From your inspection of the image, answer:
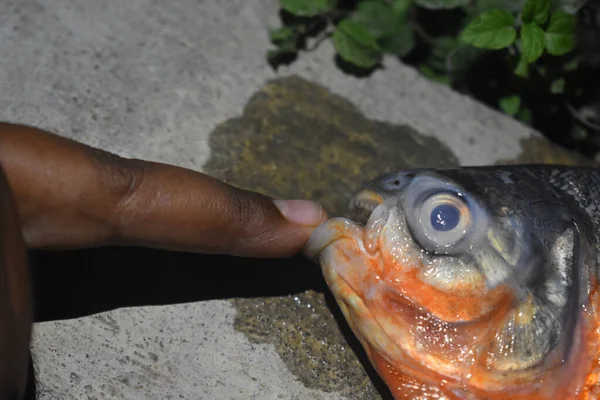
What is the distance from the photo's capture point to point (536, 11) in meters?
3.51

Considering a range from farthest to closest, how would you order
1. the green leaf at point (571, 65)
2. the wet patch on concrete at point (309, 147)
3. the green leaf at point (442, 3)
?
the green leaf at point (571, 65) < the green leaf at point (442, 3) < the wet patch on concrete at point (309, 147)

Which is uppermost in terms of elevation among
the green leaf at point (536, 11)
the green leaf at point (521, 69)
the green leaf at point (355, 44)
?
the green leaf at point (536, 11)

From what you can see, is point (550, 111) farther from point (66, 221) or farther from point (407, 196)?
point (66, 221)

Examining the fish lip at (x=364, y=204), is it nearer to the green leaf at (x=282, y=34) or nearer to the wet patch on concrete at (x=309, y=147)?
the wet patch on concrete at (x=309, y=147)

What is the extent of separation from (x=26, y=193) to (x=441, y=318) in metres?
1.31

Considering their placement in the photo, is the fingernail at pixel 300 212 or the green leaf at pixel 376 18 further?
the green leaf at pixel 376 18

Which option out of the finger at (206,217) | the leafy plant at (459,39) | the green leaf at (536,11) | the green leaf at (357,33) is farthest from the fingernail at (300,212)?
the green leaf at (536,11)

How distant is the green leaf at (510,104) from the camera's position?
13.6 feet

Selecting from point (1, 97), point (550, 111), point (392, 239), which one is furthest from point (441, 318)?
point (550, 111)

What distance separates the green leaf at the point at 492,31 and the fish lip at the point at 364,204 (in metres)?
1.18

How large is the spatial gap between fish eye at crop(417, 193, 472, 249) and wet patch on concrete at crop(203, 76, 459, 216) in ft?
2.55

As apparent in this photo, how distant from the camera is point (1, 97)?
3.24 meters

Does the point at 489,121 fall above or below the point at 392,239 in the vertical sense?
below

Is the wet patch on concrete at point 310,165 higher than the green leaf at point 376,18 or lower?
lower
